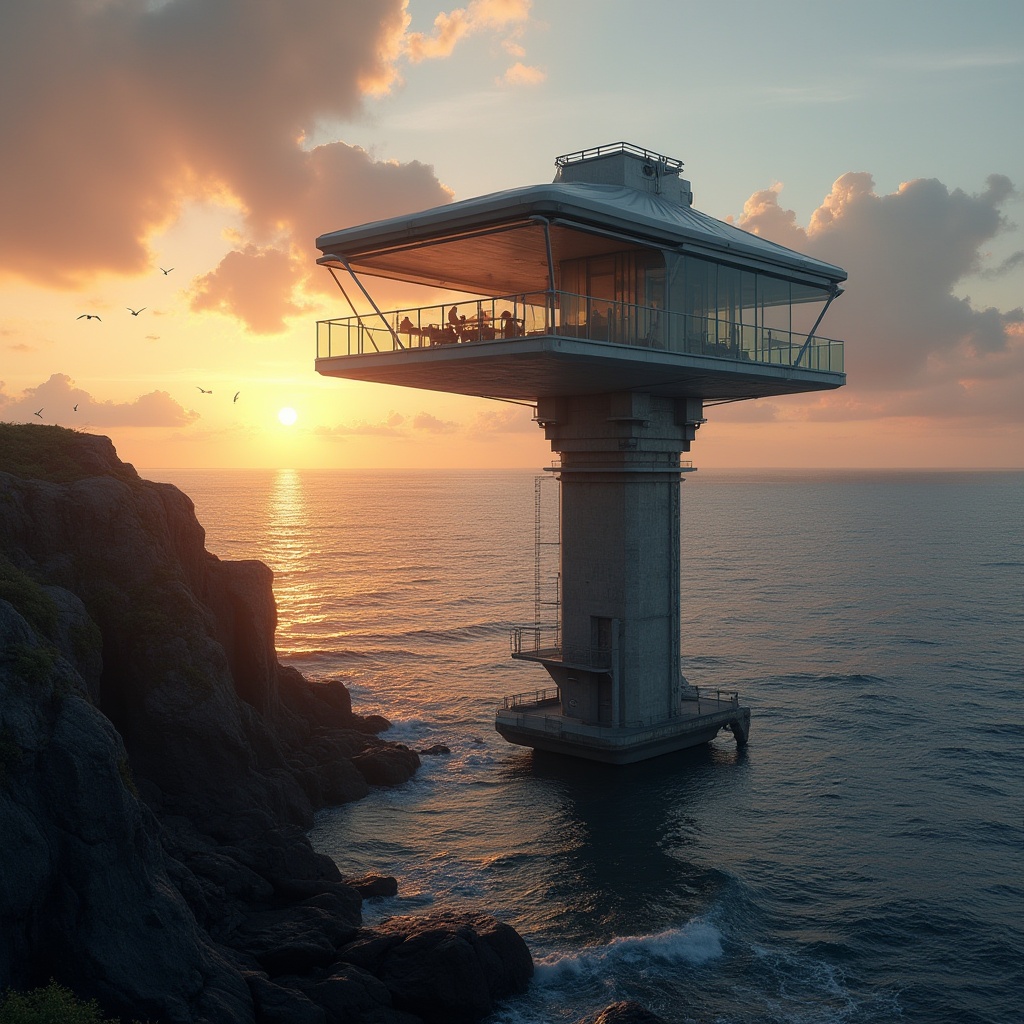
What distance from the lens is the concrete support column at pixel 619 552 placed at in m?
45.2

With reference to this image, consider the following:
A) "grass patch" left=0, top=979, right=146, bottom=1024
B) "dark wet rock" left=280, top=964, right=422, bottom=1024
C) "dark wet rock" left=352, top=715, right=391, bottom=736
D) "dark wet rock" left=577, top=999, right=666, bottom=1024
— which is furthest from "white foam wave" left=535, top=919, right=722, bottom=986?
"dark wet rock" left=352, top=715, right=391, bottom=736

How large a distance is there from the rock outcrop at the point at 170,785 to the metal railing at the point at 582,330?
10848 mm

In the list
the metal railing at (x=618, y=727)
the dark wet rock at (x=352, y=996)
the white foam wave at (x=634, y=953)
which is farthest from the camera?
the metal railing at (x=618, y=727)

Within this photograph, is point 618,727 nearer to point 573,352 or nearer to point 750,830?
point 750,830

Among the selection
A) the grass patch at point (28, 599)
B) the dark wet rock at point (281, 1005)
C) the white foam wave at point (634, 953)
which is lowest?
the white foam wave at point (634, 953)

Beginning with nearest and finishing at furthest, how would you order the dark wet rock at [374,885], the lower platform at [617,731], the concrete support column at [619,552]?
the dark wet rock at [374,885], the lower platform at [617,731], the concrete support column at [619,552]

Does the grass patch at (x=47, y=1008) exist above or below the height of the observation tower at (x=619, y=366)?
below

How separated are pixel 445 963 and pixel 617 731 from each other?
19.4 m

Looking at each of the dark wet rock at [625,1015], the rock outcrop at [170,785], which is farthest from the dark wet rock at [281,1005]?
the dark wet rock at [625,1015]

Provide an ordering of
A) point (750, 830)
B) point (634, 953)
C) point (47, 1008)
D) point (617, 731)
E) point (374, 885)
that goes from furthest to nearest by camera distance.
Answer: point (617, 731)
point (750, 830)
point (374, 885)
point (634, 953)
point (47, 1008)

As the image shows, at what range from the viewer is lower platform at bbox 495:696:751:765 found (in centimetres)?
4438

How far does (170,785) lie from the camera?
3559cm

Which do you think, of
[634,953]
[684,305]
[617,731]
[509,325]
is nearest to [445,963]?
[634,953]

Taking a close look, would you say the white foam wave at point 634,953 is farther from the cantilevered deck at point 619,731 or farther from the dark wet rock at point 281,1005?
the cantilevered deck at point 619,731
